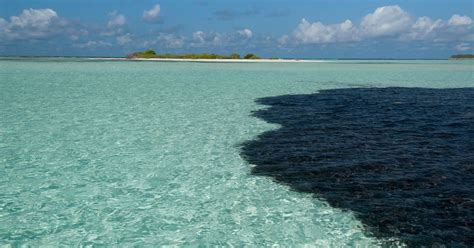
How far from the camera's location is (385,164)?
35.2 ft

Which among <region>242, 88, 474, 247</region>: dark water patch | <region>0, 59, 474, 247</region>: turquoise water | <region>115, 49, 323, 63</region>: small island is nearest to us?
<region>0, 59, 474, 247</region>: turquoise water

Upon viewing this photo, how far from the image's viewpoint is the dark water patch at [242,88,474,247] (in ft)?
24.1

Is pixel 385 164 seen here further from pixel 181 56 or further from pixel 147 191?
pixel 181 56

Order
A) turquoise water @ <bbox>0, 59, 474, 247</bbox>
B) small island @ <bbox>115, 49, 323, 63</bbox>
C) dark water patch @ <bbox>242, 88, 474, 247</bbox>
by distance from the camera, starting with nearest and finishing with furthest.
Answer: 1. turquoise water @ <bbox>0, 59, 474, 247</bbox>
2. dark water patch @ <bbox>242, 88, 474, 247</bbox>
3. small island @ <bbox>115, 49, 323, 63</bbox>

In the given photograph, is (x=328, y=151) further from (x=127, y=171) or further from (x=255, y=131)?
(x=127, y=171)

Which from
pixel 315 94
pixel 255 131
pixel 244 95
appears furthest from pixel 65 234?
pixel 315 94

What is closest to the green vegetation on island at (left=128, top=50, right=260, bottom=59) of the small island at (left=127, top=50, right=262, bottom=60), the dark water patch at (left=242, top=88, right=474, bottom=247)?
the small island at (left=127, top=50, right=262, bottom=60)

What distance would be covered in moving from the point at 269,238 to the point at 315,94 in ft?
74.3

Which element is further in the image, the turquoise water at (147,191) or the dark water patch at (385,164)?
the dark water patch at (385,164)

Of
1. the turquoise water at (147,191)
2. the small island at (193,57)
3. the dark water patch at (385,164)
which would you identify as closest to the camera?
the turquoise water at (147,191)

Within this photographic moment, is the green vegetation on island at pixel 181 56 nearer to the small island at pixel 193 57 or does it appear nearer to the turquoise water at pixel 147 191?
the small island at pixel 193 57

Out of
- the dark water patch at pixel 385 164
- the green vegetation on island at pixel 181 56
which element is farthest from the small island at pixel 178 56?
the dark water patch at pixel 385 164

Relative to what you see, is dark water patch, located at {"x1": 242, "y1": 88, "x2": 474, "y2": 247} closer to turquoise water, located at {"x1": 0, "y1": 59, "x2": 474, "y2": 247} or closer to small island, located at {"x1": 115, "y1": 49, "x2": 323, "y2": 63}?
turquoise water, located at {"x1": 0, "y1": 59, "x2": 474, "y2": 247}

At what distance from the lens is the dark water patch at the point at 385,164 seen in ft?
24.1
